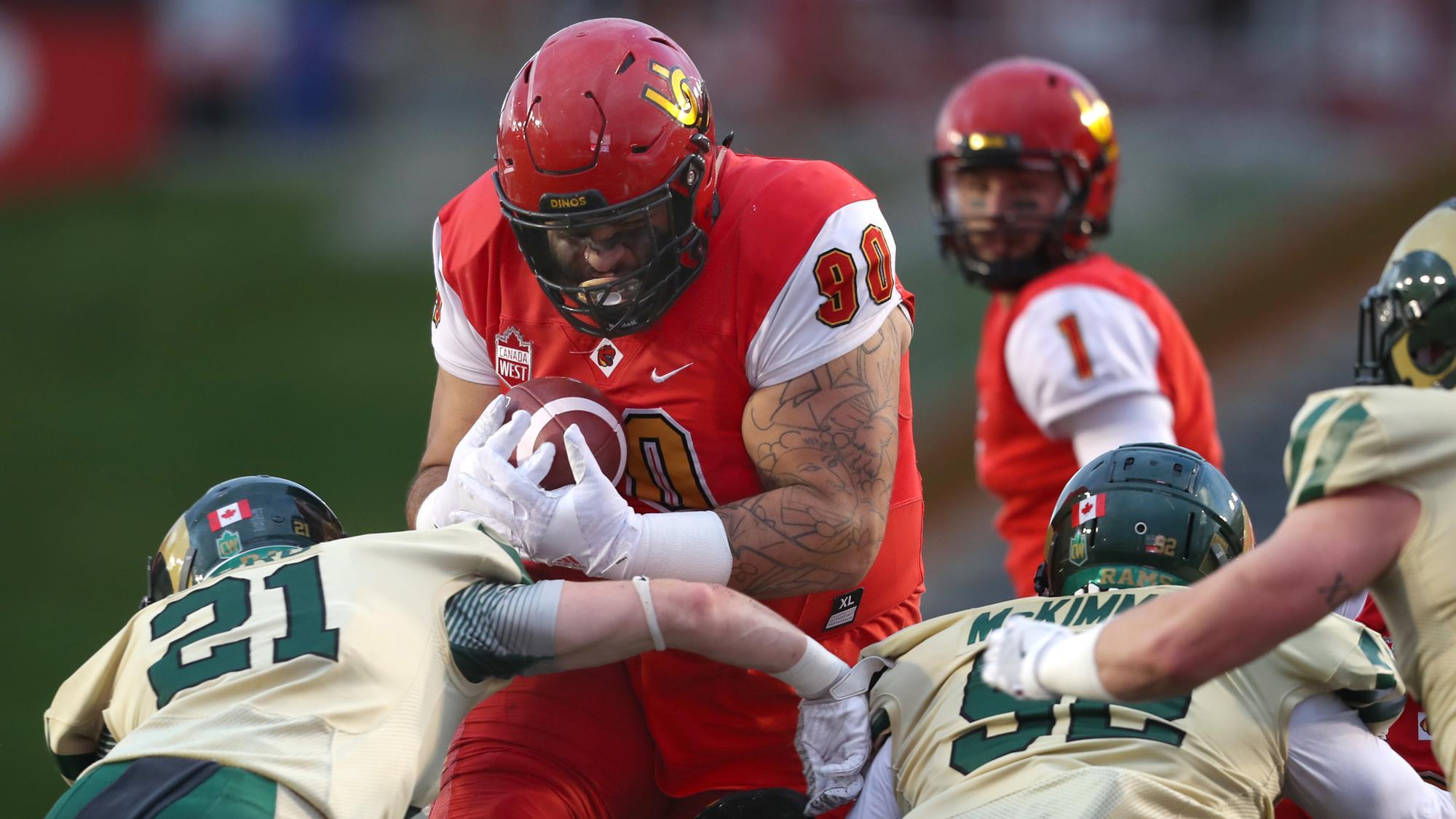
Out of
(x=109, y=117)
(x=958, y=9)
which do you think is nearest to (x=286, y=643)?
(x=109, y=117)

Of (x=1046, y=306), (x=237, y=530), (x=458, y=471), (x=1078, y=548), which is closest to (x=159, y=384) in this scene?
(x=1046, y=306)

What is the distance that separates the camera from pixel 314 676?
250cm

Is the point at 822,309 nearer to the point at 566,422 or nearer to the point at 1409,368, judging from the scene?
the point at 566,422

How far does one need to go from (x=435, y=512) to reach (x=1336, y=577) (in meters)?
1.64

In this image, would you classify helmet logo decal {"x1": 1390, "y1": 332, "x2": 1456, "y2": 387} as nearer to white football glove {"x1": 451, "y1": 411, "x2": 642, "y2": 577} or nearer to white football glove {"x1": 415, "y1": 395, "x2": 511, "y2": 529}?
white football glove {"x1": 451, "y1": 411, "x2": 642, "y2": 577}

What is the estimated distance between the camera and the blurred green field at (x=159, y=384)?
324 inches

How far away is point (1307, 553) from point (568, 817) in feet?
4.83

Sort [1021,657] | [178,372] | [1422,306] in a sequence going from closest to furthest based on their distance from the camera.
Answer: [1021,657] < [1422,306] < [178,372]

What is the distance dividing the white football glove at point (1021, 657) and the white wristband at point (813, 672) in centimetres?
44

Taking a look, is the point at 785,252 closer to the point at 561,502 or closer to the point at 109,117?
the point at 561,502

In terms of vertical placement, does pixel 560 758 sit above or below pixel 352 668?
below

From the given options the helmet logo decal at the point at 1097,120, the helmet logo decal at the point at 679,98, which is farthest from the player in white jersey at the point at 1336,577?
the helmet logo decal at the point at 1097,120

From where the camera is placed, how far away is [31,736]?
275 inches

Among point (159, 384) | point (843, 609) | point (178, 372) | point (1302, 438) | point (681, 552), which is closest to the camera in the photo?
point (1302, 438)
